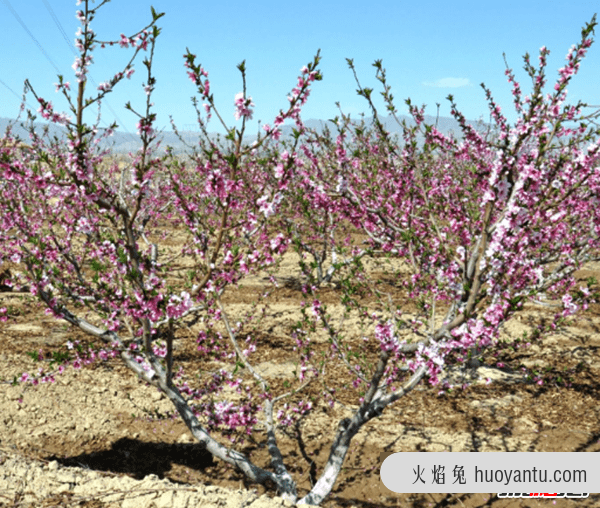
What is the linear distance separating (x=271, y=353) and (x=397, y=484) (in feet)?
12.6

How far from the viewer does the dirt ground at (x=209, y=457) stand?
3586 millimetres

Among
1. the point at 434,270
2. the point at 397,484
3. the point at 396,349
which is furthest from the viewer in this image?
the point at 434,270

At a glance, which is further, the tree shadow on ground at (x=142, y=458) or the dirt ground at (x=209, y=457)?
the tree shadow on ground at (x=142, y=458)

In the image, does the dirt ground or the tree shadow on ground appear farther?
the tree shadow on ground

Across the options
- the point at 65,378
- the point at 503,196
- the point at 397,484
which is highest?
the point at 503,196

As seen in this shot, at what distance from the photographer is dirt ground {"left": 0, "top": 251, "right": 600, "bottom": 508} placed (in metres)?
3.59

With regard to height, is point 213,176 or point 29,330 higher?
point 213,176

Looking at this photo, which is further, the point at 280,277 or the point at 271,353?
the point at 280,277

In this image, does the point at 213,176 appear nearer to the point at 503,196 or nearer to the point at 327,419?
the point at 503,196

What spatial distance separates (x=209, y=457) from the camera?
217 inches

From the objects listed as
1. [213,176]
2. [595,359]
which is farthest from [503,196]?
[595,359]

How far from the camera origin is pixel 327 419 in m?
6.21

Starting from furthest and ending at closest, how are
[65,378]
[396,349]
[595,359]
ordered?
[595,359]
[65,378]
[396,349]

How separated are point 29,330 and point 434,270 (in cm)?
784
